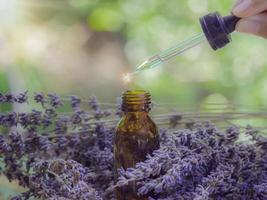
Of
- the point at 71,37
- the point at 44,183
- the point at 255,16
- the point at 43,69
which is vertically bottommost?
the point at 44,183

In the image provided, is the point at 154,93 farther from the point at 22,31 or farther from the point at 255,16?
the point at 255,16

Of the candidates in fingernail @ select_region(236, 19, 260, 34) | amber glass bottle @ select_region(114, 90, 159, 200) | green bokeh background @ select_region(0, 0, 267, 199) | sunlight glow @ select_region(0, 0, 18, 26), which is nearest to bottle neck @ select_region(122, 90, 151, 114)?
amber glass bottle @ select_region(114, 90, 159, 200)

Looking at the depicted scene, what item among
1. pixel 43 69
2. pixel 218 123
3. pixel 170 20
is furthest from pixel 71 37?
pixel 218 123

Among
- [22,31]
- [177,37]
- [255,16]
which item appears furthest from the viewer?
[22,31]

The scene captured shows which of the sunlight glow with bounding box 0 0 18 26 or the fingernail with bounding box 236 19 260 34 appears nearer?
the fingernail with bounding box 236 19 260 34

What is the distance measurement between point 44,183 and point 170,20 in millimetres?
986

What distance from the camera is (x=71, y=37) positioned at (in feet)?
5.51

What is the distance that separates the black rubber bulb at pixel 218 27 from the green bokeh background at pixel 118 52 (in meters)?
0.76

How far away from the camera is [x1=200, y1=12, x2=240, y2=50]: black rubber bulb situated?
19.8 inches

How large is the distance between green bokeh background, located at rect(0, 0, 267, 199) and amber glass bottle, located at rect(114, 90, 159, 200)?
29.4 inches

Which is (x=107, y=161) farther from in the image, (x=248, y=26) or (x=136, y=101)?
(x=248, y=26)

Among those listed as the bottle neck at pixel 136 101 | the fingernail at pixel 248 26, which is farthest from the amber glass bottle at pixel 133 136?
the fingernail at pixel 248 26

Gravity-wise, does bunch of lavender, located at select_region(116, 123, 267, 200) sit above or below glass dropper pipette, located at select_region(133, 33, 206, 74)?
below

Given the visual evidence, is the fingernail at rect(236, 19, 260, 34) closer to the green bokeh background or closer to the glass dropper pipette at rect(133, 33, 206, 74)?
the glass dropper pipette at rect(133, 33, 206, 74)
